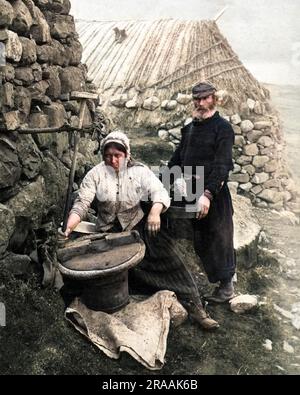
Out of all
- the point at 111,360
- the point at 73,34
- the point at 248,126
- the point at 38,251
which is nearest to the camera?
the point at 111,360

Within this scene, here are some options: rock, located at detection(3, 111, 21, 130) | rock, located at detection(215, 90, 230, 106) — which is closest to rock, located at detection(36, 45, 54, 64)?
rock, located at detection(3, 111, 21, 130)

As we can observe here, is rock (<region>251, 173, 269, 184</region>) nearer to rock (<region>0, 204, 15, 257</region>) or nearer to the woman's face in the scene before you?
the woman's face

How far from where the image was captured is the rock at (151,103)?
1101cm

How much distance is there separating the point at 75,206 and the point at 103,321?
3.63 feet

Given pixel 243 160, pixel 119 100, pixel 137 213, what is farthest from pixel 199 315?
pixel 119 100

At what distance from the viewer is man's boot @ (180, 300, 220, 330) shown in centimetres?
461

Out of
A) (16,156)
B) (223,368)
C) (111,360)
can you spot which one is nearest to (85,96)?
(16,156)

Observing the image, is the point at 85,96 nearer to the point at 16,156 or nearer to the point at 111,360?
the point at 16,156

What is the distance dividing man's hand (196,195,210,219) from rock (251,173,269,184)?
21.8 ft

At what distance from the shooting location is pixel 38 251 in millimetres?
4617

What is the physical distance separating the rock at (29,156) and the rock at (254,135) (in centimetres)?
730

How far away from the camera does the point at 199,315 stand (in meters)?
4.67

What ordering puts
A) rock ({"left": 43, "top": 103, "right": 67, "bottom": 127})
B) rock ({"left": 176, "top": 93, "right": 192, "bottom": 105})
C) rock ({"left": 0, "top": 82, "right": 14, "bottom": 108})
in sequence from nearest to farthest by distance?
rock ({"left": 0, "top": 82, "right": 14, "bottom": 108}), rock ({"left": 43, "top": 103, "right": 67, "bottom": 127}), rock ({"left": 176, "top": 93, "right": 192, "bottom": 105})

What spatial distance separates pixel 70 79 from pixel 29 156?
4.94 ft
